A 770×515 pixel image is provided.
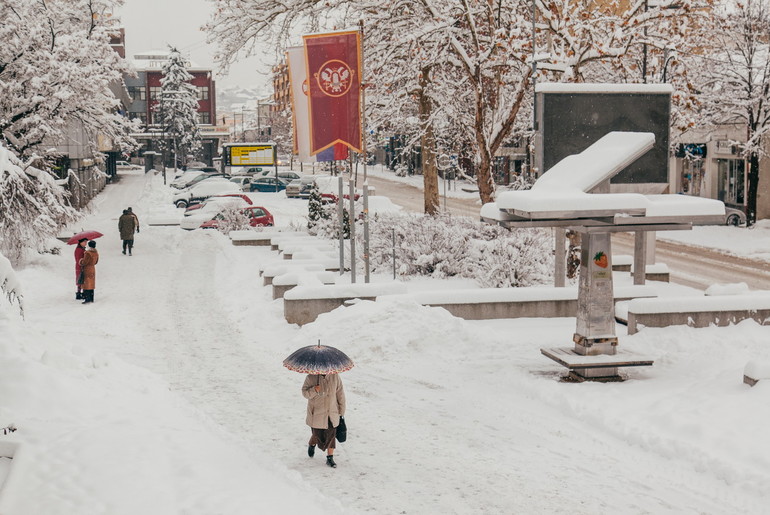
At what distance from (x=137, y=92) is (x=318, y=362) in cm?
12130

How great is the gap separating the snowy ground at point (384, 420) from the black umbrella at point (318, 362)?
1152 mm

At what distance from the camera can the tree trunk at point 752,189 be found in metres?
35.6

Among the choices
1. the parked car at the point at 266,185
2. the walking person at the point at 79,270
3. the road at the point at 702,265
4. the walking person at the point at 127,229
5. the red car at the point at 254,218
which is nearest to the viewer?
the walking person at the point at 79,270

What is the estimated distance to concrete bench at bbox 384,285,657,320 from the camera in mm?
16344

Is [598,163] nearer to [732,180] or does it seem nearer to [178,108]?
[732,180]

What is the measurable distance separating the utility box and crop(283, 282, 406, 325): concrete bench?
4.94m

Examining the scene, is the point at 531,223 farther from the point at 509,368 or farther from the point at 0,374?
the point at 0,374

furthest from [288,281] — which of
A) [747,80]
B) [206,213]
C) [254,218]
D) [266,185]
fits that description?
[266,185]

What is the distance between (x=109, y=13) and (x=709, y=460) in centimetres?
2892

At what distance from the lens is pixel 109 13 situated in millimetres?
32219

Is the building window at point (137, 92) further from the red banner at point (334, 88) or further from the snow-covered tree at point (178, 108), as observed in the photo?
the red banner at point (334, 88)

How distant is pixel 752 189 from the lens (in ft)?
118

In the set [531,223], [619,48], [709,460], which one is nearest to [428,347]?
[531,223]

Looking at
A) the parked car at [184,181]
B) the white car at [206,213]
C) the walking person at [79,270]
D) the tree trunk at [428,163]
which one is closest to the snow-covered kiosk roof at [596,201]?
the walking person at [79,270]
